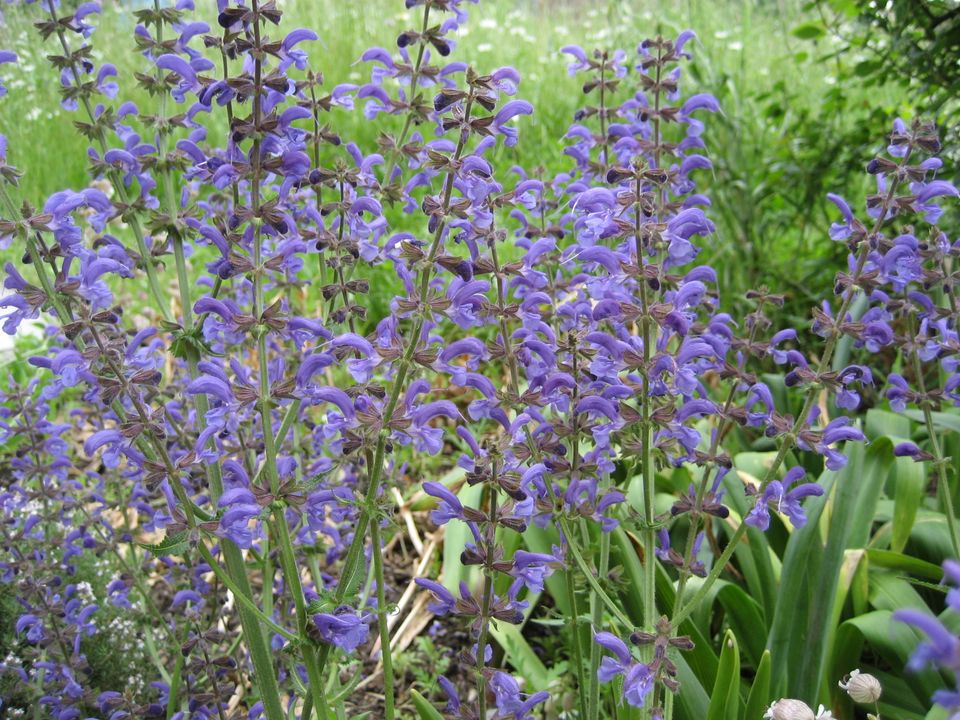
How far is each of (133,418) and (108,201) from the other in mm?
665

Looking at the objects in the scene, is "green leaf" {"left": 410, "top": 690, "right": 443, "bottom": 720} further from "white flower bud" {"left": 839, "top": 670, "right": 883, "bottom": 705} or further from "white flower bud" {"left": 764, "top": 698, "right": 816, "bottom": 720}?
"white flower bud" {"left": 839, "top": 670, "right": 883, "bottom": 705}

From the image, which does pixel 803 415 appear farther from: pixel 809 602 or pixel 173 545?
pixel 173 545

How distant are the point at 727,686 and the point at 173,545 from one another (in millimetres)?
1393

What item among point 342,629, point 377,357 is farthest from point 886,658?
point 377,357

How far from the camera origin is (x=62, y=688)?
9.21ft

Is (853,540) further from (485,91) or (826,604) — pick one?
(485,91)

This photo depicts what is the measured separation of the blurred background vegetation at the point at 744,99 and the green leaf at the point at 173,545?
1984mm

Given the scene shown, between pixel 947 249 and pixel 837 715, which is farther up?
pixel 947 249

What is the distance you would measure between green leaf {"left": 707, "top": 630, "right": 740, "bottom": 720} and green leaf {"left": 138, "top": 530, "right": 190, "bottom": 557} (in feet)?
4.39

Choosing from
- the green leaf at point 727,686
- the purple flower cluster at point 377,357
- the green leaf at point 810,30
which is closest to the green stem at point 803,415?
the purple flower cluster at point 377,357

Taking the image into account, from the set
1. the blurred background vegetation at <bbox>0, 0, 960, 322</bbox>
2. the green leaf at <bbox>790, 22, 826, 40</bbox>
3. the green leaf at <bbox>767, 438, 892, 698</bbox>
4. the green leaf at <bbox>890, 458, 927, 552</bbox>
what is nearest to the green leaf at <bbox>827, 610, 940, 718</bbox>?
the green leaf at <bbox>767, 438, 892, 698</bbox>

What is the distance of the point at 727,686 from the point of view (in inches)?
90.5

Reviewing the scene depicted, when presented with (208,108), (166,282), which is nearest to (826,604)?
(208,108)

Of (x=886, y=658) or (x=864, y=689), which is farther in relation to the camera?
(x=886, y=658)
